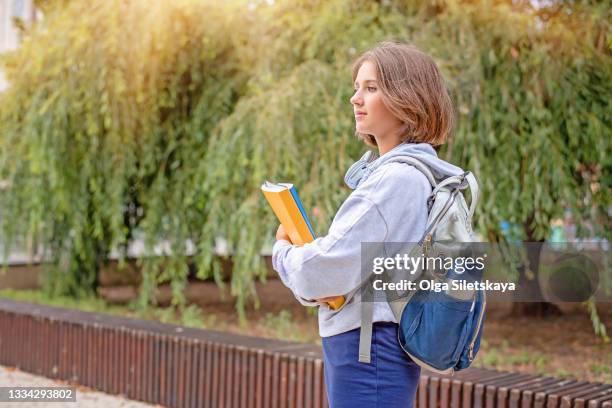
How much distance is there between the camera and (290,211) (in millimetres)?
1569

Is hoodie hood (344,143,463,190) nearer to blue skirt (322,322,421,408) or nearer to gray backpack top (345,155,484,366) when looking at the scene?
gray backpack top (345,155,484,366)

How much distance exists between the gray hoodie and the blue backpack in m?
0.02

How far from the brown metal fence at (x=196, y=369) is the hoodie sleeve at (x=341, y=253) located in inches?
78.9

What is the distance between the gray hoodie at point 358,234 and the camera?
4.74ft

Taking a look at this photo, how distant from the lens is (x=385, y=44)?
5.33 ft

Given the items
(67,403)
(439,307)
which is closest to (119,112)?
(67,403)

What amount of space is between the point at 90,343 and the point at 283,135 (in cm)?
205

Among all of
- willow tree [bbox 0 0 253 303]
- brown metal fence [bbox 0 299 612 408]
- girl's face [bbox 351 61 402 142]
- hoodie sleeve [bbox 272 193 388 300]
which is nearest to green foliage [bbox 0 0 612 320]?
willow tree [bbox 0 0 253 303]

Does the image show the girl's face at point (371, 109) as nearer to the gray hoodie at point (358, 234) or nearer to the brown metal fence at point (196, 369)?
the gray hoodie at point (358, 234)

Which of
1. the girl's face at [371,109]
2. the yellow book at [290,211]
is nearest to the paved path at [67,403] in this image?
the yellow book at [290,211]

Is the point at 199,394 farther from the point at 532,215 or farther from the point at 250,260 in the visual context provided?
the point at 532,215

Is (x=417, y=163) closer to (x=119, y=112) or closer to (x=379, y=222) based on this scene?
(x=379, y=222)

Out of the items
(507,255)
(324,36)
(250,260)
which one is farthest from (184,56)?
(507,255)

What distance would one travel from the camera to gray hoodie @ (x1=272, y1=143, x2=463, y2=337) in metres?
1.44
